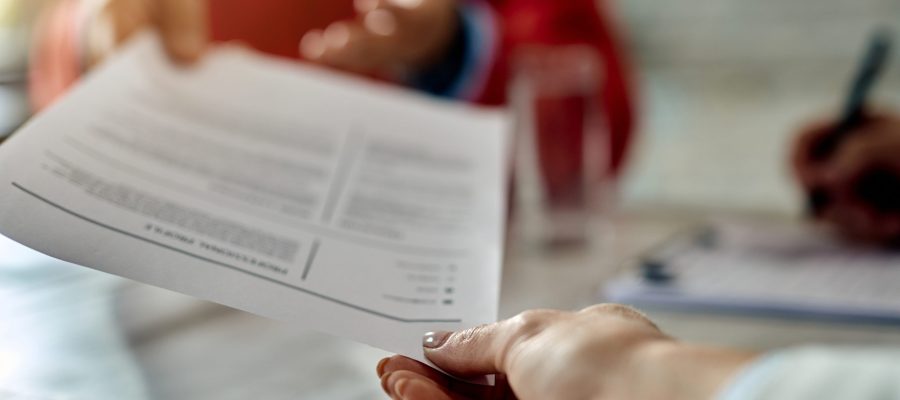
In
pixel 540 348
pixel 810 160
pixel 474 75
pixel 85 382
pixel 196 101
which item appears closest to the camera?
pixel 540 348

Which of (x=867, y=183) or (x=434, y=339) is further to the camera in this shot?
(x=867, y=183)

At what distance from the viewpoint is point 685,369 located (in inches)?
7.2

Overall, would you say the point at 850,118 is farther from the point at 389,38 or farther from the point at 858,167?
the point at 389,38

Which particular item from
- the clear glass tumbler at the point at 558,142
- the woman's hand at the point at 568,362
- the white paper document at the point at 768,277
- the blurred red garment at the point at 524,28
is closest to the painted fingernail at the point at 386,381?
the woman's hand at the point at 568,362

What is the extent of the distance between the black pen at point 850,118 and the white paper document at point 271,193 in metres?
0.28

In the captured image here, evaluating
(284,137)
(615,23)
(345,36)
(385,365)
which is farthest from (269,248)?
(615,23)

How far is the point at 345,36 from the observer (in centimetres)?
67

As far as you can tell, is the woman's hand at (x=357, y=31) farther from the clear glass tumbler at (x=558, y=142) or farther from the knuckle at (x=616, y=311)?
the knuckle at (x=616, y=311)

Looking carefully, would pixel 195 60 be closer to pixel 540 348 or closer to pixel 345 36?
pixel 345 36

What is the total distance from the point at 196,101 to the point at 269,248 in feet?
0.61

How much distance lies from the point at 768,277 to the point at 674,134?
928mm

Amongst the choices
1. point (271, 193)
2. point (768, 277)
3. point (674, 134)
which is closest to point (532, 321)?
point (271, 193)

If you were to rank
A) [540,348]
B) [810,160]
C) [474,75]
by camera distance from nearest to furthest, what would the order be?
1. [540,348]
2. [810,160]
3. [474,75]

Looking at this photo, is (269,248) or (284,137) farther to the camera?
(284,137)
